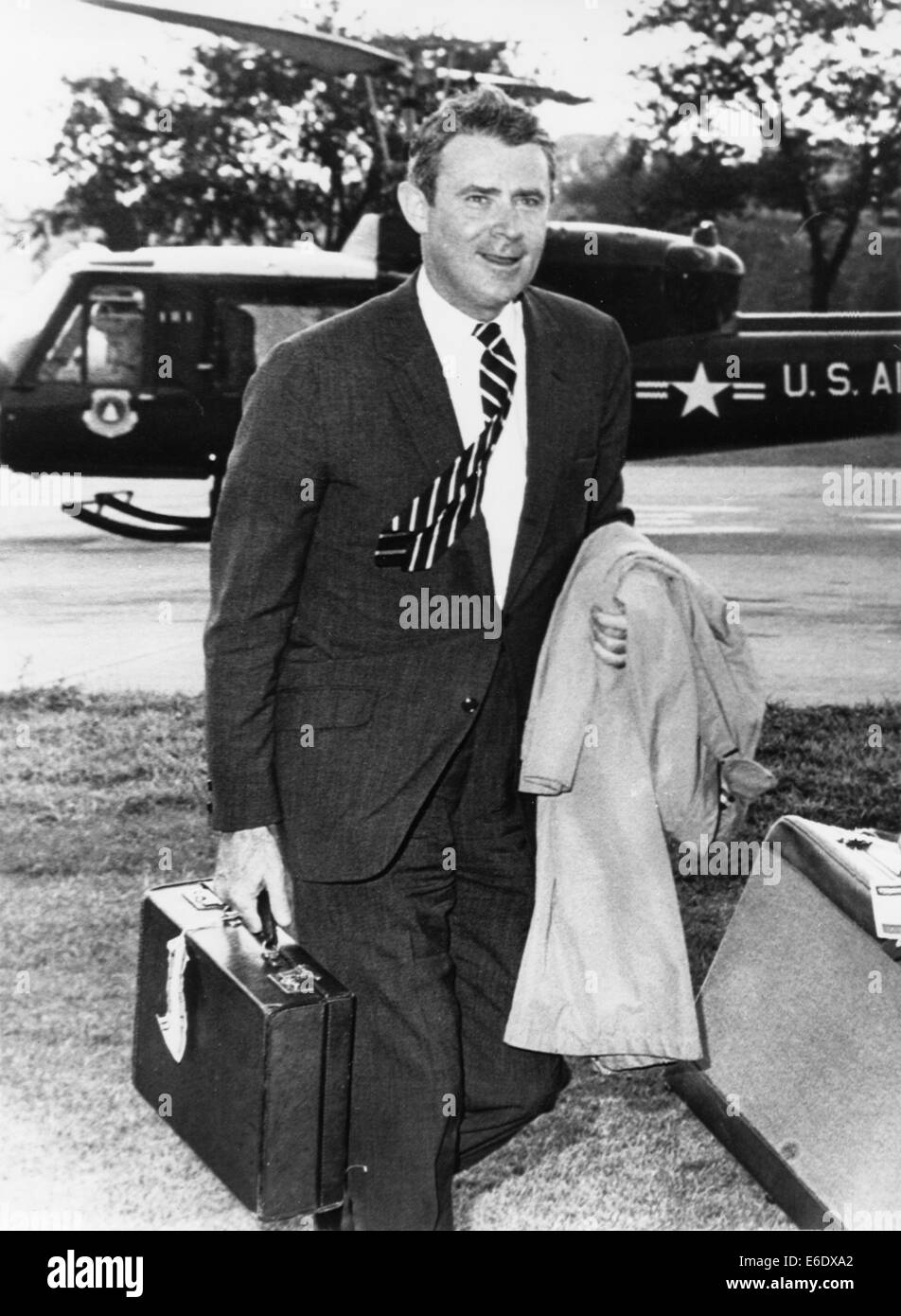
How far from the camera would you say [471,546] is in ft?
7.28

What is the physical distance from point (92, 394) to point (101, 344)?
171 millimetres

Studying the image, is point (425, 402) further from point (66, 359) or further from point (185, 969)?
point (66, 359)

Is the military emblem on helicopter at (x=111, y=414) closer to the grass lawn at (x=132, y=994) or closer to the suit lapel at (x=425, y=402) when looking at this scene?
the grass lawn at (x=132, y=994)

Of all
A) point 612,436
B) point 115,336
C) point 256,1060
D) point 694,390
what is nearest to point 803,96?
point 694,390

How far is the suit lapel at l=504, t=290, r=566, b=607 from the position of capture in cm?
227

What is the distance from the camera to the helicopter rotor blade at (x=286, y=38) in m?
4.22

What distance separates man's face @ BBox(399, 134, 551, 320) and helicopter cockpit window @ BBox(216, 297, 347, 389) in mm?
2869

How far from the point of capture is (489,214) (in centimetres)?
218

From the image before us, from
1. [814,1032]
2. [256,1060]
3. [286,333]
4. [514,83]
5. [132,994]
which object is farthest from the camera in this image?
[286,333]

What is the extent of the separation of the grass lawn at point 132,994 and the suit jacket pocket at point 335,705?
2.94ft

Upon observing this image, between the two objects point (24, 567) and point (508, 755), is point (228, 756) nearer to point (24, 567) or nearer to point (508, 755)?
point (508, 755)

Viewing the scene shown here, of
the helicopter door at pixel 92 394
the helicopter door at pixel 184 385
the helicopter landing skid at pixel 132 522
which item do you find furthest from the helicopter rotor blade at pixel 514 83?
the helicopter landing skid at pixel 132 522
